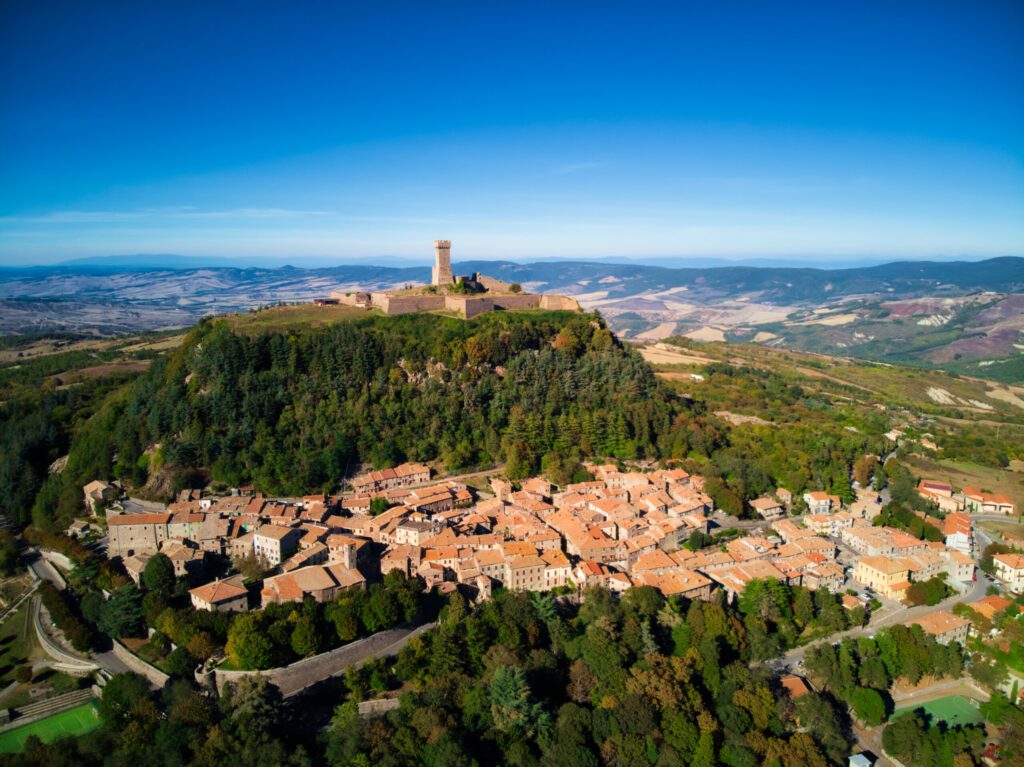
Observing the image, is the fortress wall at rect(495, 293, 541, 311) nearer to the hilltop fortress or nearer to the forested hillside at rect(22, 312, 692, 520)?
the hilltop fortress

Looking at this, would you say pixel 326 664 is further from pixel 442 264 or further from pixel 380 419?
pixel 442 264

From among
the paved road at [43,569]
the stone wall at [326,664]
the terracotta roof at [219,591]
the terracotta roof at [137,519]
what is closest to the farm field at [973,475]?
the stone wall at [326,664]

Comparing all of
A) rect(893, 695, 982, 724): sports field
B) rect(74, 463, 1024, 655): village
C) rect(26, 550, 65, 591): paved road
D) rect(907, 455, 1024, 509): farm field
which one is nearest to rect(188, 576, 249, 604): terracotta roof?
rect(74, 463, 1024, 655): village

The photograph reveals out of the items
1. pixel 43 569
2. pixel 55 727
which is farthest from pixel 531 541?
pixel 43 569

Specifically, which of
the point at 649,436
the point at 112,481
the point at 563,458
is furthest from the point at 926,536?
the point at 112,481

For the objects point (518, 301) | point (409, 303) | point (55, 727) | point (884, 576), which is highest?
point (409, 303)

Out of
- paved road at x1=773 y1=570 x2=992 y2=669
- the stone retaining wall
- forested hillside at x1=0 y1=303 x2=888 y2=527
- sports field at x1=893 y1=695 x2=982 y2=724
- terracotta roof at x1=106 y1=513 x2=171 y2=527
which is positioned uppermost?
forested hillside at x1=0 y1=303 x2=888 y2=527

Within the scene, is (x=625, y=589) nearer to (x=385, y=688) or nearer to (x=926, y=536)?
(x=385, y=688)
